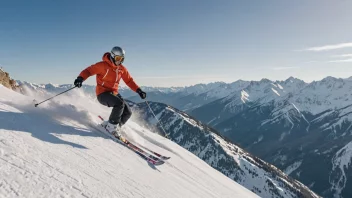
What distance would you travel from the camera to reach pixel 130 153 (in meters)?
9.57

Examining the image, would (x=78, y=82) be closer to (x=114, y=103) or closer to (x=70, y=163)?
(x=114, y=103)

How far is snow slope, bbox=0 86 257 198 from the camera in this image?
5324mm

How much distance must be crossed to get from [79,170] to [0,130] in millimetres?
1970

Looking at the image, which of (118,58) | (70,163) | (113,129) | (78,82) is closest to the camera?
(70,163)

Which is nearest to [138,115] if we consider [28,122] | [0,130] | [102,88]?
[102,88]

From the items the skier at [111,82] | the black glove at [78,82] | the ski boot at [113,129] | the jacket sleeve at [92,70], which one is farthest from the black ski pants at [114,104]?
the black glove at [78,82]

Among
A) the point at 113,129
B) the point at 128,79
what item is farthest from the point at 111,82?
the point at 113,129

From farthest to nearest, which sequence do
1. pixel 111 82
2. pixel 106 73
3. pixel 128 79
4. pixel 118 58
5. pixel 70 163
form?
pixel 128 79 → pixel 111 82 → pixel 106 73 → pixel 118 58 → pixel 70 163

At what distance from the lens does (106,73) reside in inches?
426

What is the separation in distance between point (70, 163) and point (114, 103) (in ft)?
14.0

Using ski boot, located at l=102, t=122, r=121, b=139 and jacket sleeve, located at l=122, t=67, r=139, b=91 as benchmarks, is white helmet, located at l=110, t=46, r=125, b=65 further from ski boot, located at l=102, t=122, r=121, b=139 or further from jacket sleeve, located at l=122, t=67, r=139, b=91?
ski boot, located at l=102, t=122, r=121, b=139

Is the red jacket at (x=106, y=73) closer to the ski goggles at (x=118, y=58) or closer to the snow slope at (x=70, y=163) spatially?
the ski goggles at (x=118, y=58)

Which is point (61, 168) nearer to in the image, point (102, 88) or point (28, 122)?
point (28, 122)

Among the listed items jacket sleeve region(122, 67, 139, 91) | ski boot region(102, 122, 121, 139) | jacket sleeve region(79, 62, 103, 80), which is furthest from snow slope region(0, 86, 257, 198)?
jacket sleeve region(122, 67, 139, 91)
